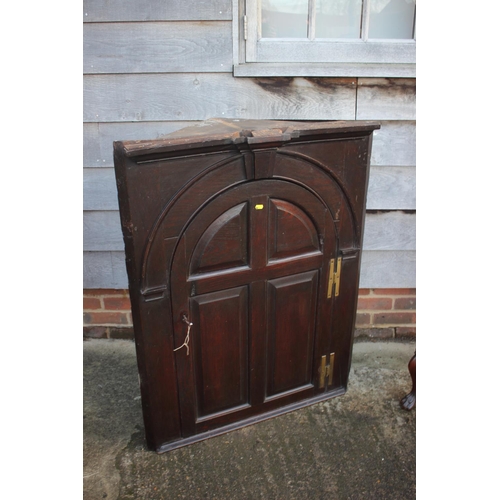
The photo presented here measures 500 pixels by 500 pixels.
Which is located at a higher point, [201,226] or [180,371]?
[201,226]

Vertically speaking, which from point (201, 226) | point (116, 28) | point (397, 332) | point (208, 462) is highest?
point (116, 28)

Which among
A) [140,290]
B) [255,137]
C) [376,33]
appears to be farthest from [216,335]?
[376,33]

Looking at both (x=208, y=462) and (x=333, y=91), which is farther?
(x=333, y=91)

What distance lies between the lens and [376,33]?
8.76ft

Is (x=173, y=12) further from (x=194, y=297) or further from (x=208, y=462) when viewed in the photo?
(x=208, y=462)

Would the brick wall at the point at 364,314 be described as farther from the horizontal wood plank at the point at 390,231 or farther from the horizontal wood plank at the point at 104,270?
the horizontal wood plank at the point at 390,231

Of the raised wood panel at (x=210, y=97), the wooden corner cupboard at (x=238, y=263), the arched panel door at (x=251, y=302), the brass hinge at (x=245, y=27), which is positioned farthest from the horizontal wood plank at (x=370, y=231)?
the brass hinge at (x=245, y=27)

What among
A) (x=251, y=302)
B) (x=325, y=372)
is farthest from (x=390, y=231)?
(x=251, y=302)

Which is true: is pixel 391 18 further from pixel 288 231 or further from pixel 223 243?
pixel 223 243

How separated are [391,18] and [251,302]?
169cm

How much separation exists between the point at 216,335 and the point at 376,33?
180cm

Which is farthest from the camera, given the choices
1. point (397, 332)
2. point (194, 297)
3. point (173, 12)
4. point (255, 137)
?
point (397, 332)

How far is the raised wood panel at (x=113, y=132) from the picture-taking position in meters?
2.74

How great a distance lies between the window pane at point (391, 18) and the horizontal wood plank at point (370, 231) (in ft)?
3.28
